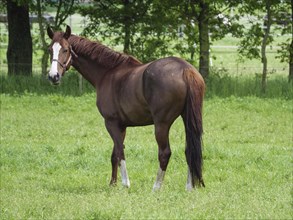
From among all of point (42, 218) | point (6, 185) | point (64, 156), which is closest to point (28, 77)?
point (64, 156)

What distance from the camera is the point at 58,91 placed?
75.0 ft

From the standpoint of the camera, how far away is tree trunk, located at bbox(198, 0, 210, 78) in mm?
23792

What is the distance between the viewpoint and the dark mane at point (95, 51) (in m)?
11.6

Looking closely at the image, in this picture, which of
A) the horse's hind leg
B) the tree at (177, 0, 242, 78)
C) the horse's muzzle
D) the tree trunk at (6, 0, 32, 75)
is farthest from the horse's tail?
the tree trunk at (6, 0, 32, 75)

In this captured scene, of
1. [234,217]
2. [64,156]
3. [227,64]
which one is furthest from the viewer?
[227,64]

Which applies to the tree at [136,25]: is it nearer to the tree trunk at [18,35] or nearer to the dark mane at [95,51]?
the tree trunk at [18,35]

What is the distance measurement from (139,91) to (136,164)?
2.73 m

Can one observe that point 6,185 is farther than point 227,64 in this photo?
No

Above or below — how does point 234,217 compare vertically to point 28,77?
above

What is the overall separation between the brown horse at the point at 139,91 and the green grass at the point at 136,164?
59 centimetres

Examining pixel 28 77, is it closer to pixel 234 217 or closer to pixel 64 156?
pixel 64 156

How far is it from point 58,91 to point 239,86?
524 centimetres

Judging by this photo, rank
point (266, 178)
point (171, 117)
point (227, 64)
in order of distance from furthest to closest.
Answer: point (227, 64)
point (266, 178)
point (171, 117)

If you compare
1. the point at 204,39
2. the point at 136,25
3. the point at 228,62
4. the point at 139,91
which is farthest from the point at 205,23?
the point at 139,91
